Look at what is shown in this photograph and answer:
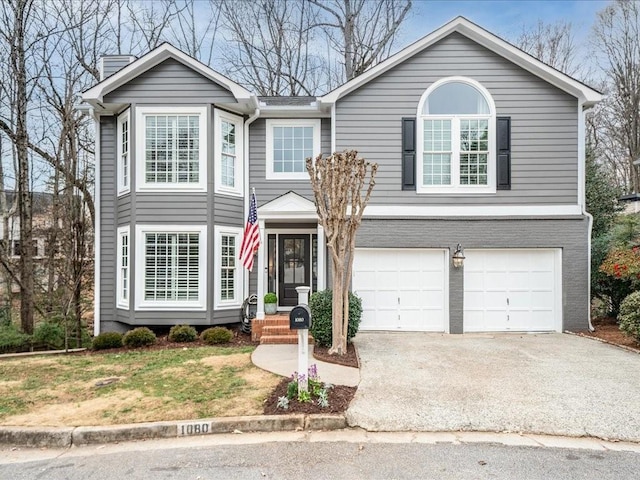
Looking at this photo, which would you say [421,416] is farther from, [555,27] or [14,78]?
[555,27]

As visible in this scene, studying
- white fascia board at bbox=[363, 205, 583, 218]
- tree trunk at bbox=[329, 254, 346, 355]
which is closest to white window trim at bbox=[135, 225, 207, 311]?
tree trunk at bbox=[329, 254, 346, 355]

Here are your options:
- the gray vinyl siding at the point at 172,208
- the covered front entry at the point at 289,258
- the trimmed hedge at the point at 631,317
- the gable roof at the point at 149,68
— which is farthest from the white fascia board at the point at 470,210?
the gable roof at the point at 149,68

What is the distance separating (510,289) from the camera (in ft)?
32.0

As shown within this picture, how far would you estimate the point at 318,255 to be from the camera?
32.4ft

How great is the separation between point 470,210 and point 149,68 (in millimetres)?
8710

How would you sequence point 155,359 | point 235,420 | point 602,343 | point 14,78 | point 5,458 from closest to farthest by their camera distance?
point 5,458, point 235,420, point 155,359, point 602,343, point 14,78

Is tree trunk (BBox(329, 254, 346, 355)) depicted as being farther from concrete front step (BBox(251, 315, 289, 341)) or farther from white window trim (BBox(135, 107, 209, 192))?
white window trim (BBox(135, 107, 209, 192))

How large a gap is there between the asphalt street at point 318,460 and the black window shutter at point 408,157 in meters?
6.59

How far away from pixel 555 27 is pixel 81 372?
25113mm

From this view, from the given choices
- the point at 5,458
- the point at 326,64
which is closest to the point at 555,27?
the point at 326,64

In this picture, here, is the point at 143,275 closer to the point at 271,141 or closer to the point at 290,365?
the point at 271,141

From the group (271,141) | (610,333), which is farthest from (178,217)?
(610,333)

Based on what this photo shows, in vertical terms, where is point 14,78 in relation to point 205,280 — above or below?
above

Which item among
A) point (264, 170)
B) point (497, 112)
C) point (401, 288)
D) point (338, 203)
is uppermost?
point (497, 112)
